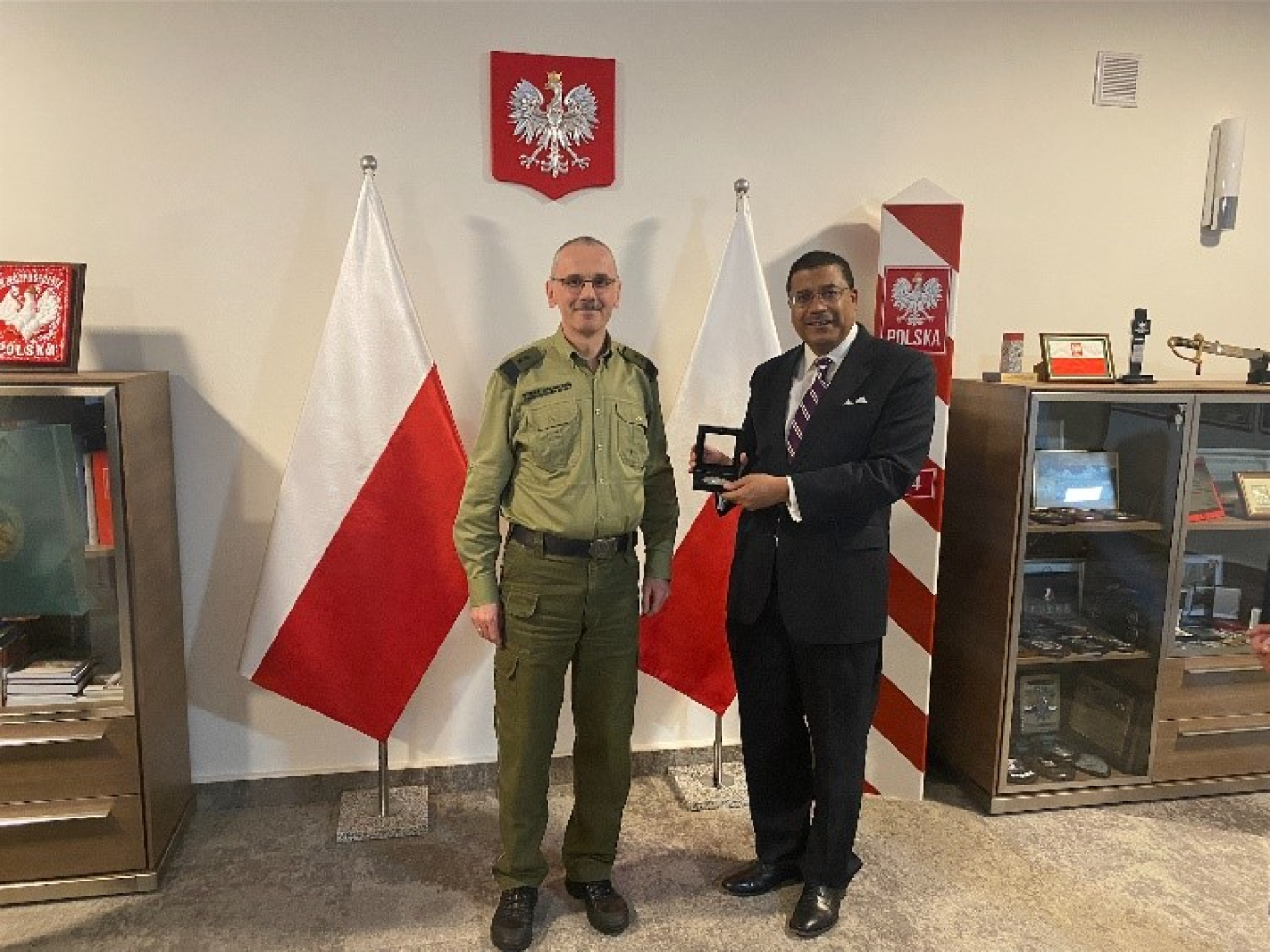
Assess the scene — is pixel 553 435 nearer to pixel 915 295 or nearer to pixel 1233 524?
pixel 915 295

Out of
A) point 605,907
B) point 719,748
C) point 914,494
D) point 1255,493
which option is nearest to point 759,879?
point 605,907

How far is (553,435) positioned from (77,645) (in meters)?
1.37

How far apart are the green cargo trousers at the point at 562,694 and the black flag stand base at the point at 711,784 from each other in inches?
22.8

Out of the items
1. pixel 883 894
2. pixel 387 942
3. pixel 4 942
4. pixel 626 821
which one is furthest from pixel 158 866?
pixel 883 894

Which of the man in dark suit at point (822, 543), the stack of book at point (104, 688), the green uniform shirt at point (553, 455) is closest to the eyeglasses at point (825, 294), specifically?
the man in dark suit at point (822, 543)

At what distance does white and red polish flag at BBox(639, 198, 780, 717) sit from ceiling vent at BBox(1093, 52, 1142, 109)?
4.08 ft

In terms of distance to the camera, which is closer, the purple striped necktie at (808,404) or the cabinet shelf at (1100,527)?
the purple striped necktie at (808,404)

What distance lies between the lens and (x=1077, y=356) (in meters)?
2.88

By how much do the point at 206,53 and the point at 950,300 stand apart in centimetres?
214

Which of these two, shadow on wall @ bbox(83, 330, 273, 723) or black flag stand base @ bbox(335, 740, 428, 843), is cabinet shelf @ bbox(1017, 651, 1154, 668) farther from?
shadow on wall @ bbox(83, 330, 273, 723)

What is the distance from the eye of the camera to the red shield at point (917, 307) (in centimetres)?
272

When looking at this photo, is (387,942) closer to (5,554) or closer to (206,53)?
(5,554)

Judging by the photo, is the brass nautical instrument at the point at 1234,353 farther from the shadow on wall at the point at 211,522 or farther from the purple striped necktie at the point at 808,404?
the shadow on wall at the point at 211,522

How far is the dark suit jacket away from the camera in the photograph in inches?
82.0
